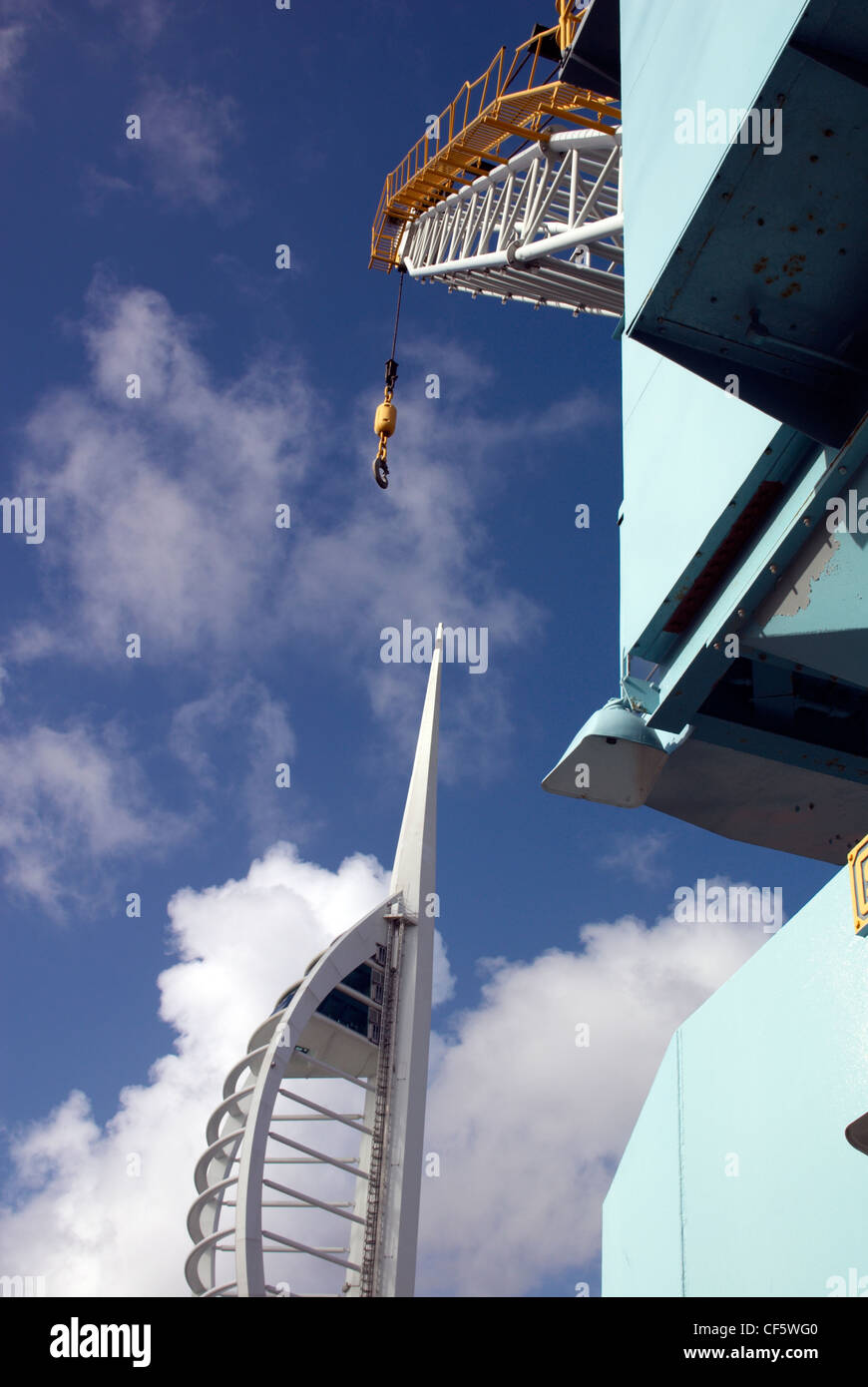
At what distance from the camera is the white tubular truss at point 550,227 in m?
20.3

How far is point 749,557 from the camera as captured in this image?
9883 millimetres

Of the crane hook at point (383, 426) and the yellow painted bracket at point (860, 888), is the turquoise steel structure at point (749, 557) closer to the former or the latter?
the yellow painted bracket at point (860, 888)

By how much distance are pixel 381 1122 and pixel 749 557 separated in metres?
41.6

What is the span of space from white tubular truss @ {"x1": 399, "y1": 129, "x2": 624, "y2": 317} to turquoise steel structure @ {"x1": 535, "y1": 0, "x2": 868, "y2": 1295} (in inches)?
321

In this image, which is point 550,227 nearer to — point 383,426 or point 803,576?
point 383,426

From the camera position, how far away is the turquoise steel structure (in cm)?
712

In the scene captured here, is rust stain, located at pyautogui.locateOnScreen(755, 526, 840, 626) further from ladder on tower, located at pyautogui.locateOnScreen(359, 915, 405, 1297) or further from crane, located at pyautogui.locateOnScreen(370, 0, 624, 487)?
ladder on tower, located at pyautogui.locateOnScreen(359, 915, 405, 1297)

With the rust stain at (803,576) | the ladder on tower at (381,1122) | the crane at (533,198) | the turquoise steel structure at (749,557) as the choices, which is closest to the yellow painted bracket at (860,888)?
the turquoise steel structure at (749,557)

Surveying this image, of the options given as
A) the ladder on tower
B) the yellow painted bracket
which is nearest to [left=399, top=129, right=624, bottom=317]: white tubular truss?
the yellow painted bracket

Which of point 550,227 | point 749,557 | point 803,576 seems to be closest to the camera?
point 803,576

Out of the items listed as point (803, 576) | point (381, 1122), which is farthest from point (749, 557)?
point (381, 1122)

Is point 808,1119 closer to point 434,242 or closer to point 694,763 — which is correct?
point 694,763

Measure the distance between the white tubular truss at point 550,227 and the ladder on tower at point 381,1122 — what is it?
32159mm
